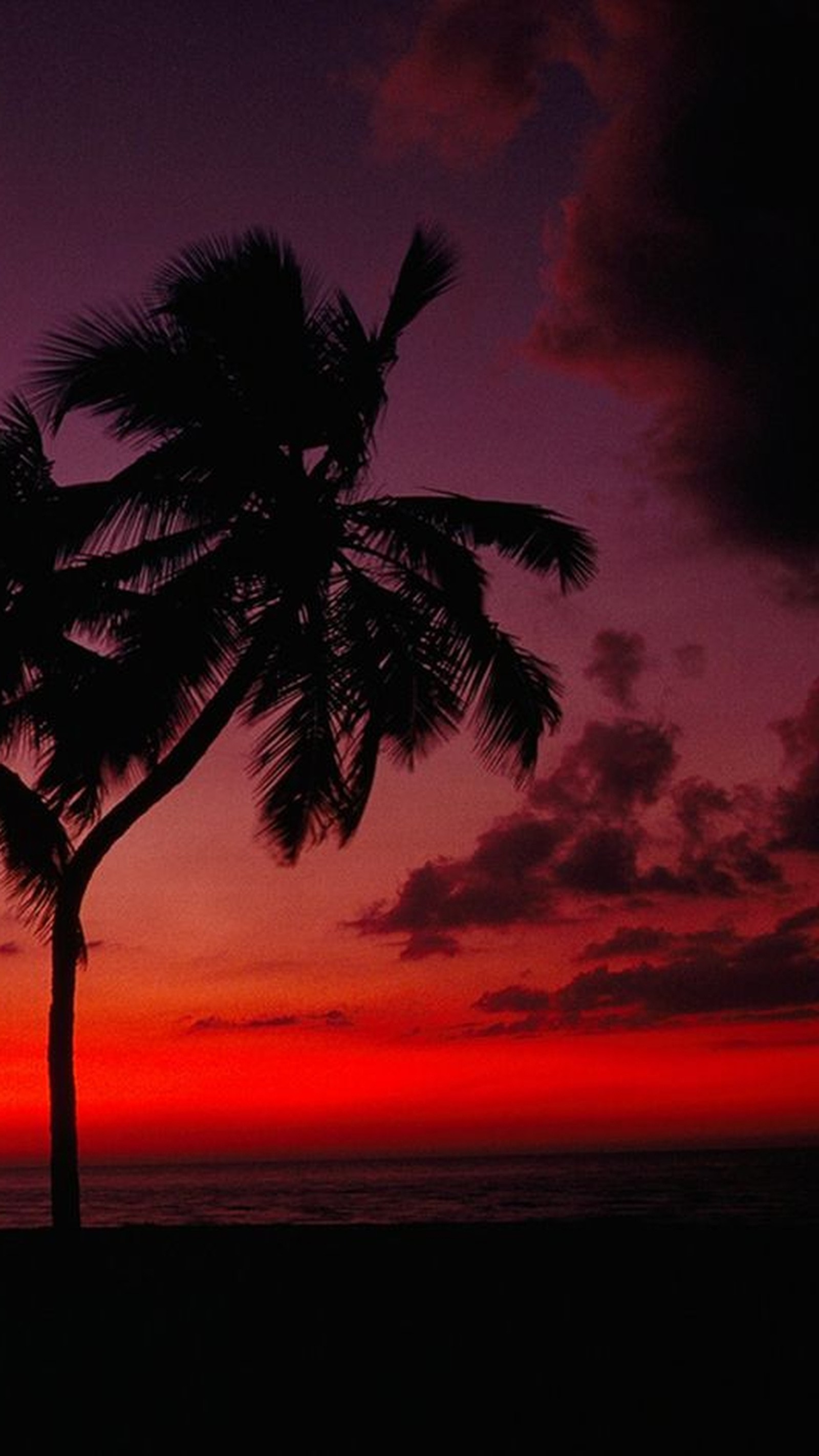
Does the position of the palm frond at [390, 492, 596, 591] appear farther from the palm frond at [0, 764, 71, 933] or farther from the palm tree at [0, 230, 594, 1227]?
the palm frond at [0, 764, 71, 933]

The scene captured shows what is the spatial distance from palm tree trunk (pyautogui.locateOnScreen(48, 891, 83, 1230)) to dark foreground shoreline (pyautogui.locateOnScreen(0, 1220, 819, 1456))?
0.60 metres

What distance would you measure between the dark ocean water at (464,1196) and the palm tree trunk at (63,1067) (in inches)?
99.4

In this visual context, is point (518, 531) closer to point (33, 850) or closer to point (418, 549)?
point (418, 549)

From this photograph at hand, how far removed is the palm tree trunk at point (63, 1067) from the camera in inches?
565

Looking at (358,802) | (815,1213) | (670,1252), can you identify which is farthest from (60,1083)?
→ (815,1213)

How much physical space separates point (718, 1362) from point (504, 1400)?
1493 millimetres

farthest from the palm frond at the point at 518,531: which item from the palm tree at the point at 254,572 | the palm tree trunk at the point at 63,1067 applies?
the palm tree trunk at the point at 63,1067

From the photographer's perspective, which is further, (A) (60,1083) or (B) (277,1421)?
(A) (60,1083)

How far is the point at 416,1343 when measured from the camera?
9.02 m

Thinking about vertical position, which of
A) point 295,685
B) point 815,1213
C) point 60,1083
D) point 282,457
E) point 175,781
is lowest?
point 815,1213

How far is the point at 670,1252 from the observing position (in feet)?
40.5

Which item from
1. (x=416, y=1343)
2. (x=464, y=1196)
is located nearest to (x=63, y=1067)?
(x=416, y=1343)

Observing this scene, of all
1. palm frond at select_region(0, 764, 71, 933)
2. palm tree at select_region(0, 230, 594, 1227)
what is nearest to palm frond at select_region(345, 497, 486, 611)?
palm tree at select_region(0, 230, 594, 1227)

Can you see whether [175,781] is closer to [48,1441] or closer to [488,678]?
[488,678]
